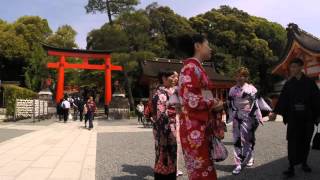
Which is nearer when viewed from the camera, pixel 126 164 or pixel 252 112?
pixel 252 112

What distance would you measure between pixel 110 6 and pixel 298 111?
28.5 meters

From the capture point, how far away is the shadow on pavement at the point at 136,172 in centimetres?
660

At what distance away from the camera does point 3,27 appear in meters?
52.2

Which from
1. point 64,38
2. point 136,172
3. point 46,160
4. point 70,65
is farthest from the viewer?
point 64,38

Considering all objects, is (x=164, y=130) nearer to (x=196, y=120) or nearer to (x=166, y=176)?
(x=166, y=176)

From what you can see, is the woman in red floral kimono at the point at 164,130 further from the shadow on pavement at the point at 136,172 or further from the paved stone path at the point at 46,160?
the paved stone path at the point at 46,160

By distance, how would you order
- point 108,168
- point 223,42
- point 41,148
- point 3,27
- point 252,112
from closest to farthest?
point 252,112
point 108,168
point 41,148
point 223,42
point 3,27

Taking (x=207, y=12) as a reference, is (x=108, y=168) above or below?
below

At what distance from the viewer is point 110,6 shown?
33156 millimetres

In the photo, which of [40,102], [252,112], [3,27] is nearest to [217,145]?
[252,112]

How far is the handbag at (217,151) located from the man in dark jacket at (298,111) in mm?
2813

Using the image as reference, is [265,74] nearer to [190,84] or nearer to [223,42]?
[223,42]

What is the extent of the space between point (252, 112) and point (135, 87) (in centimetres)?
3371

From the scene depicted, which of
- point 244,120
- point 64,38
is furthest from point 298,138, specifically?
point 64,38
